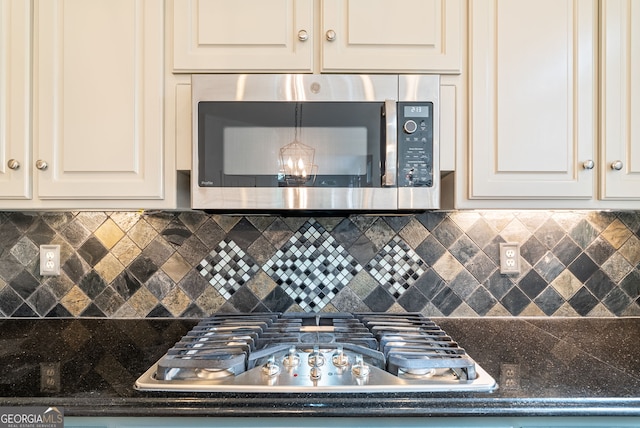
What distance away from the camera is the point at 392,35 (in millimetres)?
1200

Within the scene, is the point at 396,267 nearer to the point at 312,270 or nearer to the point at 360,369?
the point at 312,270

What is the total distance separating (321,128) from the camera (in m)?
1.18

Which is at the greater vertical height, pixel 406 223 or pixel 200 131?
pixel 200 131

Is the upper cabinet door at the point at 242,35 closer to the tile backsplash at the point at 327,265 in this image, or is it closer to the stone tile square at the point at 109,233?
the tile backsplash at the point at 327,265

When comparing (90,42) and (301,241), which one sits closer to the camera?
(90,42)

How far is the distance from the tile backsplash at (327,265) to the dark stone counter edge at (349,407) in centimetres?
66

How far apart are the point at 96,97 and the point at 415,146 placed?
3.12 feet

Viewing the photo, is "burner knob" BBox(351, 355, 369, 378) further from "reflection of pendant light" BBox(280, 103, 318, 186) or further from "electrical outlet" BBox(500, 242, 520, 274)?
"electrical outlet" BBox(500, 242, 520, 274)

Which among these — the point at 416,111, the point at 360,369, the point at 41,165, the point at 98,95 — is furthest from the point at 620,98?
the point at 41,165

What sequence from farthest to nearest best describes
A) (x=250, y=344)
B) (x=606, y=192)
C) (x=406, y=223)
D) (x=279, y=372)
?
(x=406, y=223) → (x=606, y=192) → (x=250, y=344) → (x=279, y=372)

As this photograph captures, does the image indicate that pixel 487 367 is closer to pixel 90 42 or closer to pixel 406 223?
pixel 406 223

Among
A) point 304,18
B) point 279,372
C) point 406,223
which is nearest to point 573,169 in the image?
point 406,223

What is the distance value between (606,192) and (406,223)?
0.63 metres

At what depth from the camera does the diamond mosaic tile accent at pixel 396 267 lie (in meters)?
1.53
